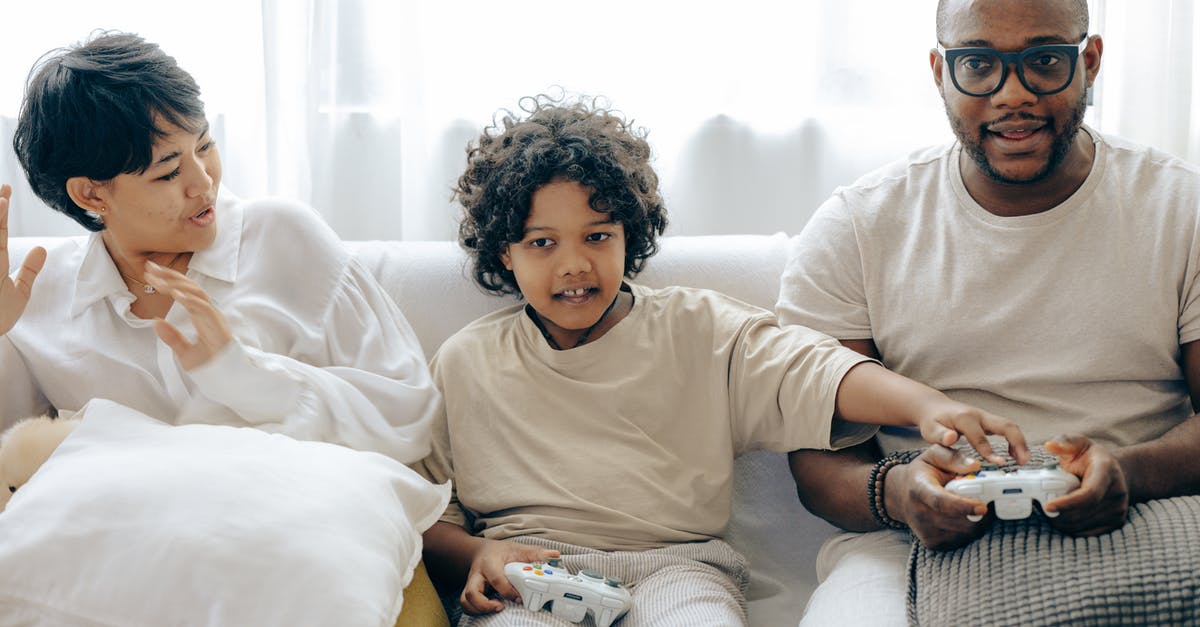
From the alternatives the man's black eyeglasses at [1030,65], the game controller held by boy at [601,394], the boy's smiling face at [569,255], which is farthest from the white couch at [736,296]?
the man's black eyeglasses at [1030,65]

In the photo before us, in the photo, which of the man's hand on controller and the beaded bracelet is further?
the beaded bracelet

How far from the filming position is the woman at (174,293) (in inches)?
66.1

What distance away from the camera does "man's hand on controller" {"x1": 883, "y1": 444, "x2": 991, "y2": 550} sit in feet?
4.65

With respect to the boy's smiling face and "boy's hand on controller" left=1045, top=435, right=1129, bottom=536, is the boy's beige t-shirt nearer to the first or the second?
the boy's smiling face

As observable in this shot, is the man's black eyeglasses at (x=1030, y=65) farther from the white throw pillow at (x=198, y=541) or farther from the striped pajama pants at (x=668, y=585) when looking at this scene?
the white throw pillow at (x=198, y=541)

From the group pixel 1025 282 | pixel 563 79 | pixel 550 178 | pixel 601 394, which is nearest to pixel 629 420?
pixel 601 394

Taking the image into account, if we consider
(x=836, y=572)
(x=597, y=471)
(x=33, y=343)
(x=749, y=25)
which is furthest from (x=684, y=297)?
(x=33, y=343)

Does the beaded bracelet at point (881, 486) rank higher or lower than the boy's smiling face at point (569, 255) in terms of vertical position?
lower

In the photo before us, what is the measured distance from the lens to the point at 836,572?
5.48 ft

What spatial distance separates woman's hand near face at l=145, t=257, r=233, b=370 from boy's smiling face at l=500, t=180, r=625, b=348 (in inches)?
18.7

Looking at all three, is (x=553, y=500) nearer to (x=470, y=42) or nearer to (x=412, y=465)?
(x=412, y=465)

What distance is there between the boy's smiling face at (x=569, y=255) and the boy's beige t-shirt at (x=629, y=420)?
0.26 ft

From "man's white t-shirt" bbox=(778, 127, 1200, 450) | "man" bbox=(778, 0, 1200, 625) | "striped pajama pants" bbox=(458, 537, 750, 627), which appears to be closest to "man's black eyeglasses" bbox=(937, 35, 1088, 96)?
"man" bbox=(778, 0, 1200, 625)

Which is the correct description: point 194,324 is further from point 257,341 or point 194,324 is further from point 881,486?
point 881,486
